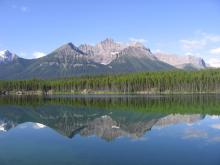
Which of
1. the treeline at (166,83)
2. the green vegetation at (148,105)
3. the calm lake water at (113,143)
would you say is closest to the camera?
the calm lake water at (113,143)

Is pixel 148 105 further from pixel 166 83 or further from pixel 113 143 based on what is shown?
pixel 166 83

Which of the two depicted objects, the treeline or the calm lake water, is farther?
the treeline

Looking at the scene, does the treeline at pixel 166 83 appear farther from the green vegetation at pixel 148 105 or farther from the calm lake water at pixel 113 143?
the calm lake water at pixel 113 143

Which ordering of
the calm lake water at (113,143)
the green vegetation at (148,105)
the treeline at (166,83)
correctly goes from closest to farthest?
the calm lake water at (113,143)
the green vegetation at (148,105)
the treeline at (166,83)

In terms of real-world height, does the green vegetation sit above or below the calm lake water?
below

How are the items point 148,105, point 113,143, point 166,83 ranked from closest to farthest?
point 113,143 → point 148,105 → point 166,83

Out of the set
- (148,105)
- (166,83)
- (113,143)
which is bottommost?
(148,105)

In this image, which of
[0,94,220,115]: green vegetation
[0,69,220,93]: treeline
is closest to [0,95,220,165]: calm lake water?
[0,94,220,115]: green vegetation

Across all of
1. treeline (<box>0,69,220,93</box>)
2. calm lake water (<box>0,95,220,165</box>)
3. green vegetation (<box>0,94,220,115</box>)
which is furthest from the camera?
treeline (<box>0,69,220,93</box>)

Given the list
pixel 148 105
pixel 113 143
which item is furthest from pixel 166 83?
pixel 113 143

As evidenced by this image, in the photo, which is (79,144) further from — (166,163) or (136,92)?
(136,92)

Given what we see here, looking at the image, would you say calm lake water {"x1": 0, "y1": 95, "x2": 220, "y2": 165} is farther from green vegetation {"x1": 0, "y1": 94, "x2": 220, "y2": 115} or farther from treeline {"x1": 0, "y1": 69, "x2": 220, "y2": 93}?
treeline {"x1": 0, "y1": 69, "x2": 220, "y2": 93}

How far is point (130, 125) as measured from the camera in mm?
48344

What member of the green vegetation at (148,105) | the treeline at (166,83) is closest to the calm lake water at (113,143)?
the green vegetation at (148,105)
